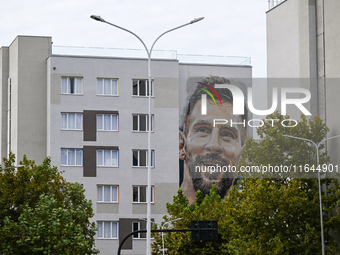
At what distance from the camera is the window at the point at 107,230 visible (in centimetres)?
4422

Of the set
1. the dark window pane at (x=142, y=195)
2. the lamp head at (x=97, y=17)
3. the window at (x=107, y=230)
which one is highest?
the lamp head at (x=97, y=17)

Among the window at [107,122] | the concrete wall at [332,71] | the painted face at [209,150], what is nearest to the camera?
the concrete wall at [332,71]

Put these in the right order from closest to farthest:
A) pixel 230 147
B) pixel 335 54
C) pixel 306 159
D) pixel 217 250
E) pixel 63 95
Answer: pixel 335 54
pixel 306 159
pixel 217 250
pixel 63 95
pixel 230 147

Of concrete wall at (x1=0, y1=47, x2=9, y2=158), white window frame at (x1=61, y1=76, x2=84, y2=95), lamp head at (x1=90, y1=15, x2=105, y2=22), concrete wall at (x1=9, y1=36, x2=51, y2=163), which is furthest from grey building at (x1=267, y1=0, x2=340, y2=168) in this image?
concrete wall at (x1=0, y1=47, x2=9, y2=158)

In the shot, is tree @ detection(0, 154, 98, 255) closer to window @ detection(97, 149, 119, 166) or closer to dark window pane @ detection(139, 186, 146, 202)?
window @ detection(97, 149, 119, 166)

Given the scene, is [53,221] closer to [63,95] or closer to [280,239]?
[280,239]

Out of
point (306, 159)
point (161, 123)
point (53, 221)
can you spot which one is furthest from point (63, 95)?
point (306, 159)

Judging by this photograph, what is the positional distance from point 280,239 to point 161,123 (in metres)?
20.7

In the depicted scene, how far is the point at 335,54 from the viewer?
87.8 feet

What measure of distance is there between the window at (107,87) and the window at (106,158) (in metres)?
4.60

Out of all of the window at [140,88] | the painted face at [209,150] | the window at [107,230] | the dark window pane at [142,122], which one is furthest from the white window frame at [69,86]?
the window at [107,230]

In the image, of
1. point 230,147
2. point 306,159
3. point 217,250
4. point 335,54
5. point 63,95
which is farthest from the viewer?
point 230,147

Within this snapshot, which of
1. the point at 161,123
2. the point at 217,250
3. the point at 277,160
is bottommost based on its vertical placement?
the point at 217,250

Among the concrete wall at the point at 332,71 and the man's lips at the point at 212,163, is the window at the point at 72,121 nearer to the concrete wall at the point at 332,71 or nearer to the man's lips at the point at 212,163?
the man's lips at the point at 212,163
